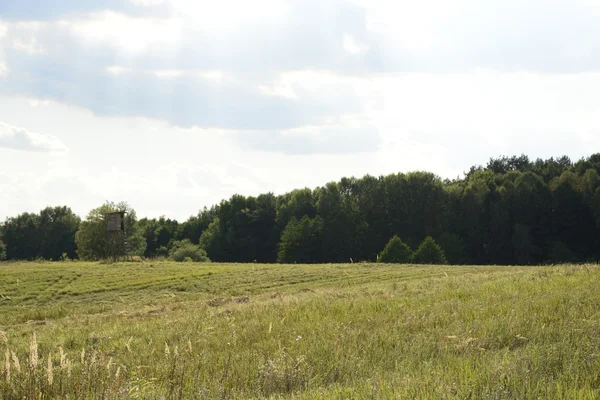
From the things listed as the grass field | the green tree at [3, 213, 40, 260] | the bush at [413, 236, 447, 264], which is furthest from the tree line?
the grass field

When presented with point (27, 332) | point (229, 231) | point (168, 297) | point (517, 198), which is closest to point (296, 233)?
point (229, 231)

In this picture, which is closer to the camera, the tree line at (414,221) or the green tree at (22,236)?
the tree line at (414,221)

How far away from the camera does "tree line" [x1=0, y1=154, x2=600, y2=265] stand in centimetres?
7969

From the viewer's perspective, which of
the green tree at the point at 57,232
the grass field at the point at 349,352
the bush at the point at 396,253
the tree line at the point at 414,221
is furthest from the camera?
the green tree at the point at 57,232

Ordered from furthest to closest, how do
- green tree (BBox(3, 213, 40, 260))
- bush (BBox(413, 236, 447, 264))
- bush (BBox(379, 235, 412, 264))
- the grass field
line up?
green tree (BBox(3, 213, 40, 260))
bush (BBox(379, 235, 412, 264))
bush (BBox(413, 236, 447, 264))
the grass field

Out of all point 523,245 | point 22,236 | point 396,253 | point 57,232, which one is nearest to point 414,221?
point 523,245

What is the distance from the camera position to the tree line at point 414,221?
7969 cm

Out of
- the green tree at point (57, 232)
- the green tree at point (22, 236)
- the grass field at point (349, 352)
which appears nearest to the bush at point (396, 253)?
the grass field at point (349, 352)

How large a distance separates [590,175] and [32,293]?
7433 centimetres

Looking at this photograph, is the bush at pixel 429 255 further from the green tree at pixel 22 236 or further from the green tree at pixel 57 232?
the green tree at pixel 22 236

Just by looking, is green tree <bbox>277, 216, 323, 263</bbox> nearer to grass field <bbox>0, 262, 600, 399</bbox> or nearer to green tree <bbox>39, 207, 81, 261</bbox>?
green tree <bbox>39, 207, 81, 261</bbox>

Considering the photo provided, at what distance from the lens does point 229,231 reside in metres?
108

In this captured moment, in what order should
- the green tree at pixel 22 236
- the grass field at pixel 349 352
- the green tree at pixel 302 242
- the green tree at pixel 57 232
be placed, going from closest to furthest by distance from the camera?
the grass field at pixel 349 352
the green tree at pixel 302 242
the green tree at pixel 57 232
the green tree at pixel 22 236

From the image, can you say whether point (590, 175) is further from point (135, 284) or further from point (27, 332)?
point (27, 332)
